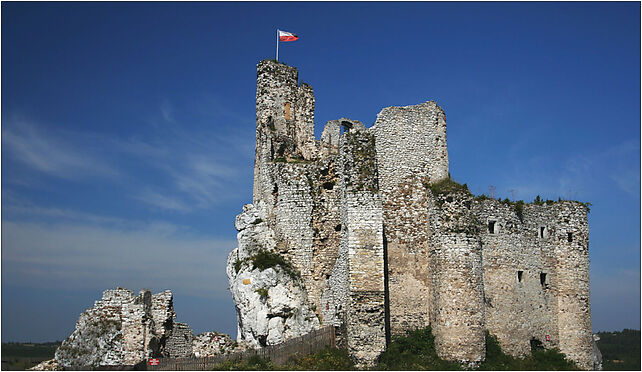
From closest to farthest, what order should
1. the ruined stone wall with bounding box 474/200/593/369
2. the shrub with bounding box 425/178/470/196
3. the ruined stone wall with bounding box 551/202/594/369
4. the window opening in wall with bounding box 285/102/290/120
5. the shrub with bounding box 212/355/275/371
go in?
the shrub with bounding box 212/355/275/371, the shrub with bounding box 425/178/470/196, the ruined stone wall with bounding box 474/200/593/369, the ruined stone wall with bounding box 551/202/594/369, the window opening in wall with bounding box 285/102/290/120

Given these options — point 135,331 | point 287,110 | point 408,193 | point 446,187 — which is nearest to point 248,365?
point 135,331

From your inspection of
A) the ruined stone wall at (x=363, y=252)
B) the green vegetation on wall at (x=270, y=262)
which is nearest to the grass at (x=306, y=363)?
the ruined stone wall at (x=363, y=252)

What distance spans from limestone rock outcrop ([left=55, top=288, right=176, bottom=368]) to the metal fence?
1.17 m

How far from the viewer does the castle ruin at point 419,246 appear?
32000mm

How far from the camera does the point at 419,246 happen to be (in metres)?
34.5

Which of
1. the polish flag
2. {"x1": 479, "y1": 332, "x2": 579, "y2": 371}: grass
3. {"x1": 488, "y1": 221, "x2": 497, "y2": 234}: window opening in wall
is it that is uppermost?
the polish flag

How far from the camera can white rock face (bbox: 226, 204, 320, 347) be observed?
34.0 meters

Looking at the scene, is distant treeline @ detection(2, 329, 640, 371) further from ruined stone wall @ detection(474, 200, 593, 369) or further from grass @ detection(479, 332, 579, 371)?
ruined stone wall @ detection(474, 200, 593, 369)

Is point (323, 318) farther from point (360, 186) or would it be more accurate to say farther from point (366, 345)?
point (360, 186)

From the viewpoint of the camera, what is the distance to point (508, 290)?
113 feet

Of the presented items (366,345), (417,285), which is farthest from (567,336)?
(366,345)

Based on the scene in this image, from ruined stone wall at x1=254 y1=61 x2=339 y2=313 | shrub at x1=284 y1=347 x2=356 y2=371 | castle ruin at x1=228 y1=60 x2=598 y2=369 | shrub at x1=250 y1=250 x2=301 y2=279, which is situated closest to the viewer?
shrub at x1=284 y1=347 x2=356 y2=371

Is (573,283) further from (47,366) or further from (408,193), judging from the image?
(47,366)

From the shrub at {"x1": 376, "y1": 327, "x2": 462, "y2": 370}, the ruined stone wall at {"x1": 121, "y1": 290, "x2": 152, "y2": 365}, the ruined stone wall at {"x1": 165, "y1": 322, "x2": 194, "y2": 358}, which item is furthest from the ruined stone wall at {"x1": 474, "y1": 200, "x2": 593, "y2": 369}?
the ruined stone wall at {"x1": 121, "y1": 290, "x2": 152, "y2": 365}
